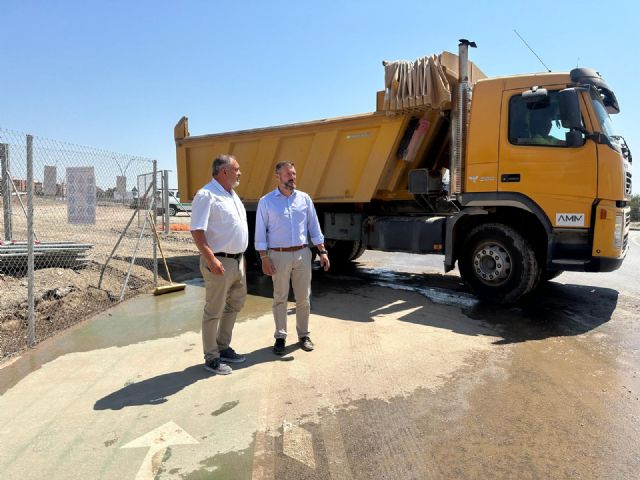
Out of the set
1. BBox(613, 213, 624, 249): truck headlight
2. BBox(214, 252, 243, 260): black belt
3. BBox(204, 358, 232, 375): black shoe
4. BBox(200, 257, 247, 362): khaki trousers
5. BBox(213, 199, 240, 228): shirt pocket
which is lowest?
BBox(204, 358, 232, 375): black shoe

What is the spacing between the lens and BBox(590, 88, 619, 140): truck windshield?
5.27 metres

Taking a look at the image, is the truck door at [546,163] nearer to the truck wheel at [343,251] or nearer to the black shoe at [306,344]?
the black shoe at [306,344]

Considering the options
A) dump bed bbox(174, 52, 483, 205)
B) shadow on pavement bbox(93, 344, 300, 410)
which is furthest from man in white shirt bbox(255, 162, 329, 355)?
dump bed bbox(174, 52, 483, 205)

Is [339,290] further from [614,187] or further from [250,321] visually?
[614,187]

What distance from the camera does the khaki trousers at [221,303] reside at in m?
3.63

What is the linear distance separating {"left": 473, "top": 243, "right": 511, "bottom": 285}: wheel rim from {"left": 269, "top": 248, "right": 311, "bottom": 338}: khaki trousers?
2.94m

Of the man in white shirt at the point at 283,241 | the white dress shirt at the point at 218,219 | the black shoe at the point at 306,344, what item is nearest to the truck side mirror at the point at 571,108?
the man in white shirt at the point at 283,241

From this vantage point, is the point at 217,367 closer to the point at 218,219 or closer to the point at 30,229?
the point at 218,219

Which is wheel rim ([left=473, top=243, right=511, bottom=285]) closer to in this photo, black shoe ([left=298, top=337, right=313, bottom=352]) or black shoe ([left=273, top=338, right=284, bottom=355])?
black shoe ([left=298, top=337, right=313, bottom=352])

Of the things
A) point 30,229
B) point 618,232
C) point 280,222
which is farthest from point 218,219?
point 618,232

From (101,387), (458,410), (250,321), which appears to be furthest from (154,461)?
(250,321)

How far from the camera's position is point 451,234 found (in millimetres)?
6262

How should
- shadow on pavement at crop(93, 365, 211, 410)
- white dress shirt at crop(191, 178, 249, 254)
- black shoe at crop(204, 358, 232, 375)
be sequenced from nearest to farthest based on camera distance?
shadow on pavement at crop(93, 365, 211, 410) → white dress shirt at crop(191, 178, 249, 254) → black shoe at crop(204, 358, 232, 375)

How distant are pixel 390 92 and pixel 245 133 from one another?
309 centimetres
